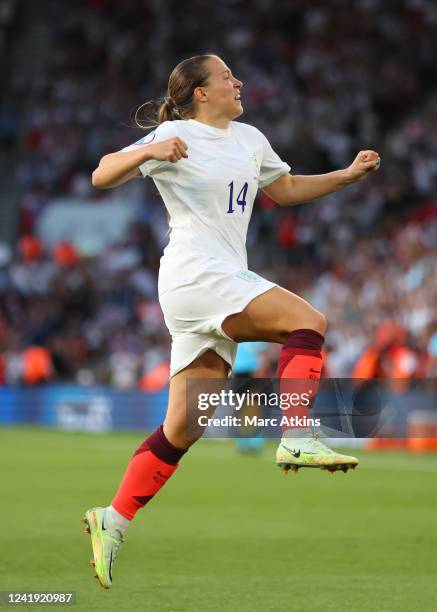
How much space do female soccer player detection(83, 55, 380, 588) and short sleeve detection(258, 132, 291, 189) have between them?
24 millimetres

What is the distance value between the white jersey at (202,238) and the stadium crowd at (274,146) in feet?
42.4

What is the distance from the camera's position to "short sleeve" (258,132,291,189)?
6793 millimetres

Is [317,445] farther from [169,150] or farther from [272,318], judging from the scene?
[169,150]

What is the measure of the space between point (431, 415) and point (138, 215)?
32.7 ft

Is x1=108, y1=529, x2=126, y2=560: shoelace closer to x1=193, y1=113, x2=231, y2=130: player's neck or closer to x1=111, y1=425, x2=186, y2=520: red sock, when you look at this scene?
x1=111, y1=425, x2=186, y2=520: red sock

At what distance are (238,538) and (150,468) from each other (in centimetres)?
311

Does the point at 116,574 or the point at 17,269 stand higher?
the point at 17,269

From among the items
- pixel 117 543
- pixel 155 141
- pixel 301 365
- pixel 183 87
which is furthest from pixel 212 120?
pixel 117 543

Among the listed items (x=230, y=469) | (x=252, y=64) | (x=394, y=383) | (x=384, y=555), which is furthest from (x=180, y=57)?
(x=384, y=555)

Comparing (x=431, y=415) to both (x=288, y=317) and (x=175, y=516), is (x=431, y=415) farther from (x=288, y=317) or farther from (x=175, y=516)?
(x=288, y=317)

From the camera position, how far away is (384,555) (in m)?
8.48

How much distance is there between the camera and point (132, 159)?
6.01 metres

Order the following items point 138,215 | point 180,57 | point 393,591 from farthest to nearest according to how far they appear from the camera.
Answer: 1. point 180,57
2. point 138,215
3. point 393,591

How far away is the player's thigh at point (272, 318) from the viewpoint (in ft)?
20.0
